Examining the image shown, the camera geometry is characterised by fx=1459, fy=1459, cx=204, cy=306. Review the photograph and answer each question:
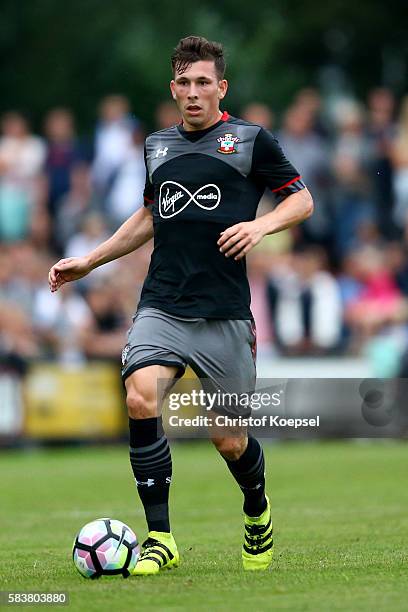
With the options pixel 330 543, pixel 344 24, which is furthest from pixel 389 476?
pixel 344 24

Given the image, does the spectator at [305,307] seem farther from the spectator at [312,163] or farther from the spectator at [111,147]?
the spectator at [111,147]

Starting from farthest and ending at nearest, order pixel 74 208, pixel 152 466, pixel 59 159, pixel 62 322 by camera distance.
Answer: pixel 59 159 < pixel 74 208 < pixel 62 322 < pixel 152 466

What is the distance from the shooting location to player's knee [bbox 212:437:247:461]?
8.08 meters

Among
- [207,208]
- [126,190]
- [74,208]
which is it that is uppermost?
[207,208]

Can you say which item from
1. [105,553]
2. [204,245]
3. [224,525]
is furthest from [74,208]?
[105,553]

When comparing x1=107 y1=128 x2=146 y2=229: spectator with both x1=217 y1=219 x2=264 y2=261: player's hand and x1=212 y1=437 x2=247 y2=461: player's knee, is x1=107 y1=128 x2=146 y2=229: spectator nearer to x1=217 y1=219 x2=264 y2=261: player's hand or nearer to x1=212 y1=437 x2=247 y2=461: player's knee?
x1=212 y1=437 x2=247 y2=461: player's knee

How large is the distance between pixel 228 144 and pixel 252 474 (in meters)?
1.87

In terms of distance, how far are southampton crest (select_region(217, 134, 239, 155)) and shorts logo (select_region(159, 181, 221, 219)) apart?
0.69 feet

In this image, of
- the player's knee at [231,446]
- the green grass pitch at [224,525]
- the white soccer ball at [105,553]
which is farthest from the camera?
the player's knee at [231,446]

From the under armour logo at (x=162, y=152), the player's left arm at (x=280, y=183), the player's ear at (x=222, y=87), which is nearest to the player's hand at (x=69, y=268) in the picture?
the under armour logo at (x=162, y=152)

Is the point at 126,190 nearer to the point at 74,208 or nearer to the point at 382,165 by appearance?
the point at 74,208

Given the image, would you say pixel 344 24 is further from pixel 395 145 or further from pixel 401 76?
pixel 395 145

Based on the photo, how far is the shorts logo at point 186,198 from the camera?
8094mm

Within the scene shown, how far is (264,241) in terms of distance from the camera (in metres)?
21.1
